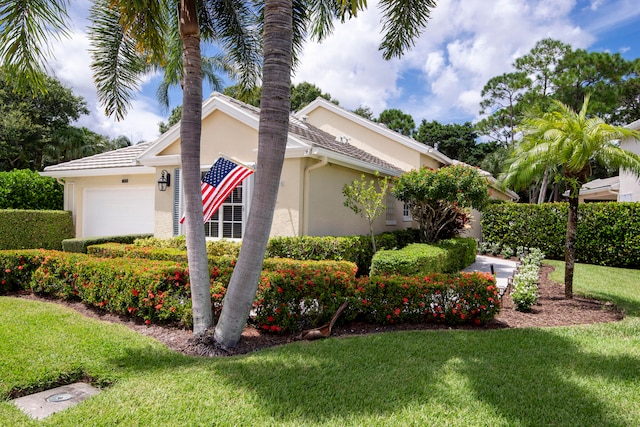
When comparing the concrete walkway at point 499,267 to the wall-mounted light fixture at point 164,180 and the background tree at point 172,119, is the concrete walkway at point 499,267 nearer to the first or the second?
the wall-mounted light fixture at point 164,180

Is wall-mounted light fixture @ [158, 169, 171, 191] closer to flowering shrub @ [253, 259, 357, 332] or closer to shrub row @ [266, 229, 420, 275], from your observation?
shrub row @ [266, 229, 420, 275]

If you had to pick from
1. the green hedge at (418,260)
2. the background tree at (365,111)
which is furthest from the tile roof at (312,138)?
the background tree at (365,111)

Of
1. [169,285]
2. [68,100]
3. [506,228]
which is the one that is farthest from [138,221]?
[68,100]

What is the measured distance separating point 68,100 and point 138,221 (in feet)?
94.4

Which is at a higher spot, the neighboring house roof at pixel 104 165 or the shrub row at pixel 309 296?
the neighboring house roof at pixel 104 165

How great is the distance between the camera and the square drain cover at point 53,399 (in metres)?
3.71

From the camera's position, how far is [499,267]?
15.0 m

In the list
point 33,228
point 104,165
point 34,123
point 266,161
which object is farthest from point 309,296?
point 34,123

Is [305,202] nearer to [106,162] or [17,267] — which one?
A: [17,267]

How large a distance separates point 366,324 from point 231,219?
627 cm

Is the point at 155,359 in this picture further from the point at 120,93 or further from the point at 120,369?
the point at 120,93

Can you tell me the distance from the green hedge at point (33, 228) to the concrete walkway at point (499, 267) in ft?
55.5

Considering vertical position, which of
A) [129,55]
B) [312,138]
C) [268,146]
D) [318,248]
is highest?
[129,55]

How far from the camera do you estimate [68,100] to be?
120 ft
